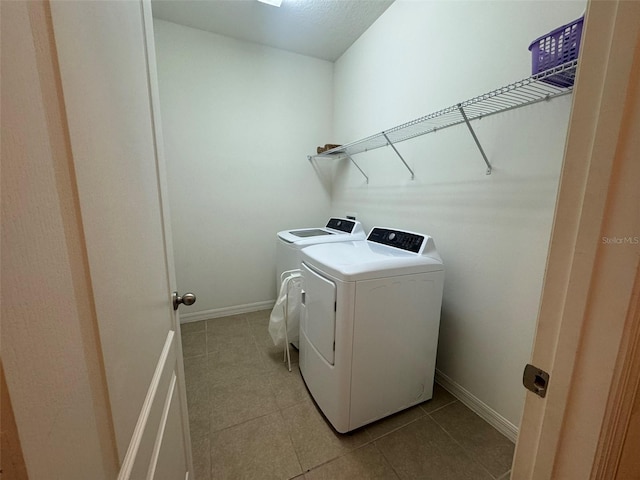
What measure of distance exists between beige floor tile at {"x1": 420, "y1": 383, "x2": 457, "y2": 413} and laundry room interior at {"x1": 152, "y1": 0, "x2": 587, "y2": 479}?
A: 0.04 metres

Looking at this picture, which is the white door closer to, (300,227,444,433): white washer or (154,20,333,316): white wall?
(300,227,444,433): white washer

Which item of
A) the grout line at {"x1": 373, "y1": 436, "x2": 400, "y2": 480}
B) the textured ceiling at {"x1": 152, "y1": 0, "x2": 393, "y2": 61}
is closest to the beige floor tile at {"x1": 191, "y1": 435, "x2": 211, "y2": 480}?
the grout line at {"x1": 373, "y1": 436, "x2": 400, "y2": 480}

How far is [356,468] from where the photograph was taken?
1297 millimetres

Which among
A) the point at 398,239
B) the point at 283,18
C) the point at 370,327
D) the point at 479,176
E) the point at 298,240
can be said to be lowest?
the point at 370,327

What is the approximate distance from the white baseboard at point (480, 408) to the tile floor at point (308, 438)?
0.03 metres

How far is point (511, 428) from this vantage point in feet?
4.74

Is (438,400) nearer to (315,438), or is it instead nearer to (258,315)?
(315,438)

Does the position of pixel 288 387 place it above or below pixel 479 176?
below

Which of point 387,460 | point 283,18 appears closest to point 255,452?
point 387,460

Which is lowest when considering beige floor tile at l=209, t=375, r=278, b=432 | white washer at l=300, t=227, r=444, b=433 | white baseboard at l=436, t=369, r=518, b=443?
beige floor tile at l=209, t=375, r=278, b=432

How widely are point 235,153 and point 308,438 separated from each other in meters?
2.56

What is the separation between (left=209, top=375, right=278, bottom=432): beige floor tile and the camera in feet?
5.22

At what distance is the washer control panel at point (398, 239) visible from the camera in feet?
5.53

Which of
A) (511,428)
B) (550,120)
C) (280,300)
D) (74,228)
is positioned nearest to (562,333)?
(74,228)
